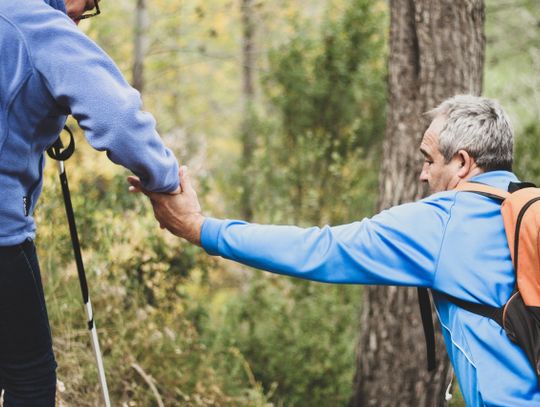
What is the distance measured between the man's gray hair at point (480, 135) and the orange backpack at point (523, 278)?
0.83ft

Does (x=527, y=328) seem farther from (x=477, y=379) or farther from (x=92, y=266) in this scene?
(x=92, y=266)

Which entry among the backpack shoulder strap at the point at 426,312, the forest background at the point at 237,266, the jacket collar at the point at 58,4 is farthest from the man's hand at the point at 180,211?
the forest background at the point at 237,266

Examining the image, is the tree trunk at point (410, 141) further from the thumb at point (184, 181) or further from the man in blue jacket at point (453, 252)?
the thumb at point (184, 181)

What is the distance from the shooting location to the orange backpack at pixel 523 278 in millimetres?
2254

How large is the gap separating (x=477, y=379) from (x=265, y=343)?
361 cm

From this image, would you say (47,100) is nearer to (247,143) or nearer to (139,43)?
(139,43)

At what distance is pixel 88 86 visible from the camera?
2.15m

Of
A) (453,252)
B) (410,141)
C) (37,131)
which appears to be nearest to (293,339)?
(410,141)

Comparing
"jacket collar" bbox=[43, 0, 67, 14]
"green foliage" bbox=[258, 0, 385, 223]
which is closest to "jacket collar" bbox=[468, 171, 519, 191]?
"jacket collar" bbox=[43, 0, 67, 14]

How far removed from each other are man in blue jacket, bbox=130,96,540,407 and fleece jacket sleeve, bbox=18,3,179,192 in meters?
0.50

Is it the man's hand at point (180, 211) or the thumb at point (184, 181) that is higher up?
the thumb at point (184, 181)

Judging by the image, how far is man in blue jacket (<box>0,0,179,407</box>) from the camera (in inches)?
83.3

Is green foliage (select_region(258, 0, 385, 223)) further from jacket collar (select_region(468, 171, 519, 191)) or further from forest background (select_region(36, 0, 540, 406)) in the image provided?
jacket collar (select_region(468, 171, 519, 191))

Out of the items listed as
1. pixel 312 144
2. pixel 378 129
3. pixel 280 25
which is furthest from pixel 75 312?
pixel 280 25
